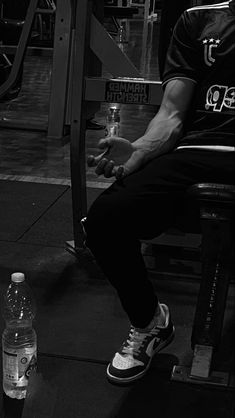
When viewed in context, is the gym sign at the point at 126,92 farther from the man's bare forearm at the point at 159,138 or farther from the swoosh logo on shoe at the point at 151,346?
the swoosh logo on shoe at the point at 151,346

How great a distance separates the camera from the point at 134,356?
1.84 m

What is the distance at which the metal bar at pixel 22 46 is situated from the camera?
14.5 ft

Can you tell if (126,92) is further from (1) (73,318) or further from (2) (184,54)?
(1) (73,318)

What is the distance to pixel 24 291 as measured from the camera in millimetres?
2119

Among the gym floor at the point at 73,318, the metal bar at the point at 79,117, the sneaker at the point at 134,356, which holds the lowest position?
the gym floor at the point at 73,318

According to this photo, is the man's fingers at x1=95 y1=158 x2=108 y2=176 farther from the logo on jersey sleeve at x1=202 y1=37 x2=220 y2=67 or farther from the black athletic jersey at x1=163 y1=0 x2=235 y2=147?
the logo on jersey sleeve at x1=202 y1=37 x2=220 y2=67

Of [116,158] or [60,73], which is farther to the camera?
[60,73]

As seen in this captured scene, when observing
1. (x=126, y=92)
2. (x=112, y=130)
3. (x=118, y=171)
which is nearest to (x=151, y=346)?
(x=118, y=171)

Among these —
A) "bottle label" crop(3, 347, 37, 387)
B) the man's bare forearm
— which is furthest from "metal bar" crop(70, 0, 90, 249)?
"bottle label" crop(3, 347, 37, 387)

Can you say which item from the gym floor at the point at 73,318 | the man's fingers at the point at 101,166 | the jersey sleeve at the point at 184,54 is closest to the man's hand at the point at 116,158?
the man's fingers at the point at 101,166

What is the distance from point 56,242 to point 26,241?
13 centimetres

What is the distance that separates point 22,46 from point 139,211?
10.3ft

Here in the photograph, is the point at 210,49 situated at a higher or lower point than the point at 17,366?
higher

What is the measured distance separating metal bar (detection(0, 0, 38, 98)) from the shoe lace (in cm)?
309
